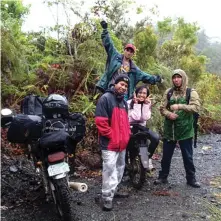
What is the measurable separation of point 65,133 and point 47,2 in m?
6.99

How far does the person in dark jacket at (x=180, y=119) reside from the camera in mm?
5809

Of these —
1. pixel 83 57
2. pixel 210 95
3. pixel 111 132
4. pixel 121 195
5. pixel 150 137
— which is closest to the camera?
pixel 111 132

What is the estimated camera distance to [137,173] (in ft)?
18.9

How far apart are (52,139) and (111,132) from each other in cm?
105

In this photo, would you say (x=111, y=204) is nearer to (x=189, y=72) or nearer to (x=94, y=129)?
(x=94, y=129)

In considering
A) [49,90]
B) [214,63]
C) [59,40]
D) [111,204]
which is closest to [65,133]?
[111,204]

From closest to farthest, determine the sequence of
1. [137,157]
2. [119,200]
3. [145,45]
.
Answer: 1. [119,200]
2. [137,157]
3. [145,45]

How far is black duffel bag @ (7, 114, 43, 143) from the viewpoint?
3945mm

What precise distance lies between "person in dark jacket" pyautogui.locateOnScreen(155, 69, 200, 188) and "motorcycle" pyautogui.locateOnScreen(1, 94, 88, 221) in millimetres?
2196

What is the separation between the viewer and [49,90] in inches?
318

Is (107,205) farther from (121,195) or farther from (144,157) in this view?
(144,157)

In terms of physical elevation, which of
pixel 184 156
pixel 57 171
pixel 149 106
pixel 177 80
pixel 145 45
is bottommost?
pixel 184 156

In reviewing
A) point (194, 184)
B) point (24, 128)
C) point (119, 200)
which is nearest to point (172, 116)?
point (194, 184)

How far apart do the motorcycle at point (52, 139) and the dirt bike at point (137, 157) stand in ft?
4.76
